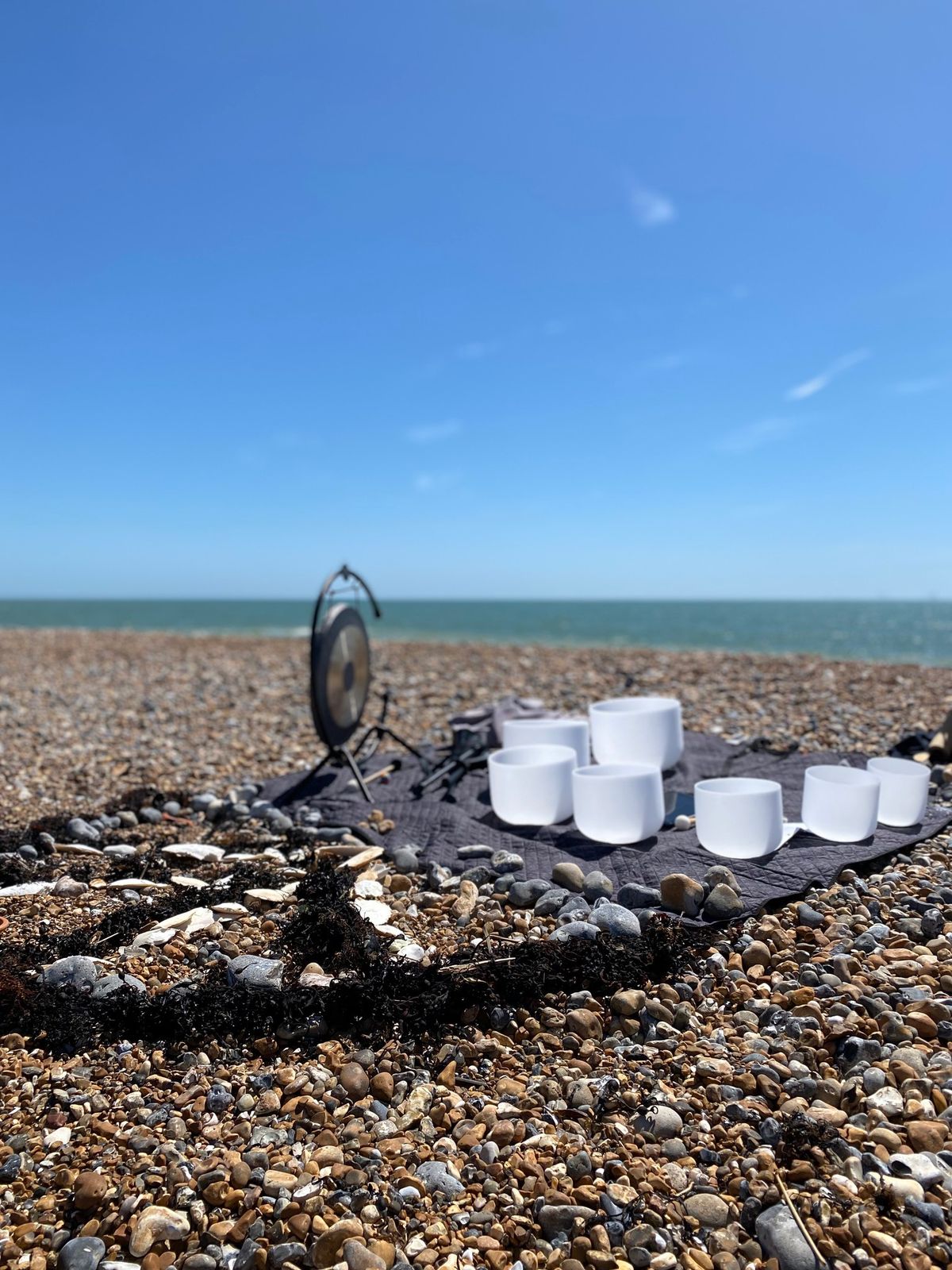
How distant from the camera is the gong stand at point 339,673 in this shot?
6363mm

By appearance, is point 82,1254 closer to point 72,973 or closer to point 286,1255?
point 286,1255

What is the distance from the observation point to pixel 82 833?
5.51m

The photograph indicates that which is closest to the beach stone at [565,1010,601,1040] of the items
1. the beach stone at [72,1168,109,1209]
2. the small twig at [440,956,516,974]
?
the small twig at [440,956,516,974]

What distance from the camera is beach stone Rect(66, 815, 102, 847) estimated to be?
5492mm

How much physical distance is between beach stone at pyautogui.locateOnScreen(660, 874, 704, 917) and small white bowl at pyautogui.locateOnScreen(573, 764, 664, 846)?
0.77 meters

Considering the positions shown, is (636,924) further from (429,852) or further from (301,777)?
(301,777)

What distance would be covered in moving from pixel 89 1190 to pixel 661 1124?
175 cm

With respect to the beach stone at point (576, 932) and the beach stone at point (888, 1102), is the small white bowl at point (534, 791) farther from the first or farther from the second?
the beach stone at point (888, 1102)

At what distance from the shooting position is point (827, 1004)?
3.21 metres

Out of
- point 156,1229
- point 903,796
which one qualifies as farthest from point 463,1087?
point 903,796

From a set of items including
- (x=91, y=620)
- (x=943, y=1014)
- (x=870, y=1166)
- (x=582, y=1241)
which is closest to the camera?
(x=582, y=1241)

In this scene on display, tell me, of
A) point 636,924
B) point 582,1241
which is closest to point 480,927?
point 636,924

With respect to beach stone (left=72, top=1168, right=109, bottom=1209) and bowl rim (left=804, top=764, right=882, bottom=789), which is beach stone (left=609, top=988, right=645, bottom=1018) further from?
bowl rim (left=804, top=764, right=882, bottom=789)

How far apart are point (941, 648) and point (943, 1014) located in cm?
2623
